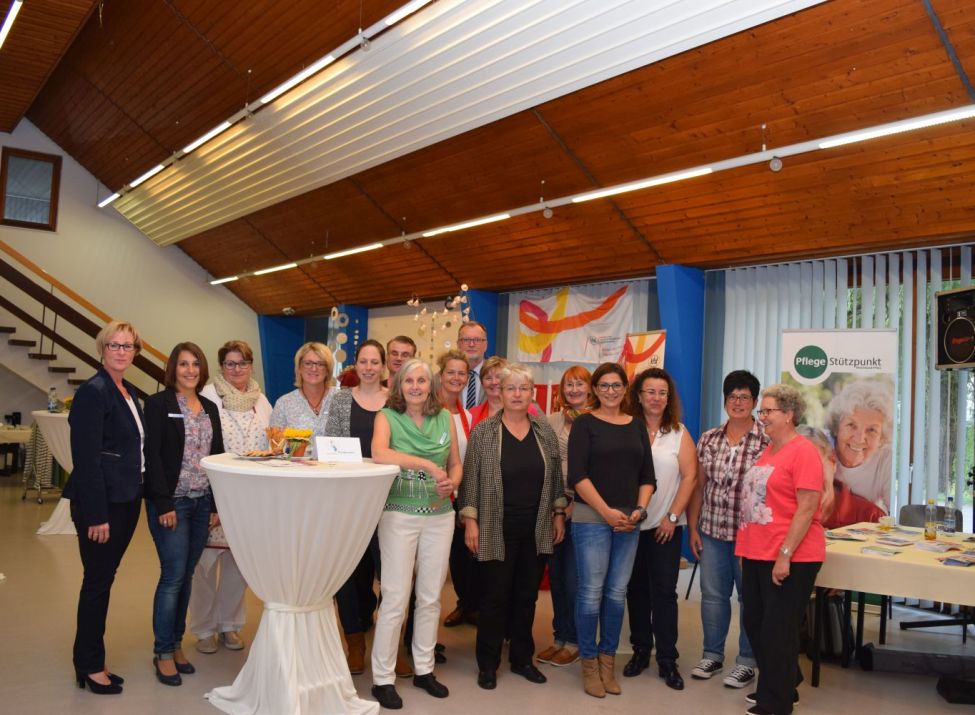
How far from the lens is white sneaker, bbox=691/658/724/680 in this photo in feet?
12.8

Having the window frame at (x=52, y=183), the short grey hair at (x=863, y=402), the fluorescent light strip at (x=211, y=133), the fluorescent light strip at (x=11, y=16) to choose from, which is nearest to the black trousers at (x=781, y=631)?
the short grey hair at (x=863, y=402)

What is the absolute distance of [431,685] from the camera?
354 cm

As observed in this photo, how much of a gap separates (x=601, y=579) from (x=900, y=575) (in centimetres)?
142

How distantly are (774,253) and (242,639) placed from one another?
5.24 m

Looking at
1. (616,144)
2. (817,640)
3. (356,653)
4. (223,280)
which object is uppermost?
(616,144)

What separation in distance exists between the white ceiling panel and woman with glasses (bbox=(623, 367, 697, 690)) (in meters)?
2.52

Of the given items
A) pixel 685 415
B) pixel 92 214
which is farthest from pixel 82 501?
pixel 92 214

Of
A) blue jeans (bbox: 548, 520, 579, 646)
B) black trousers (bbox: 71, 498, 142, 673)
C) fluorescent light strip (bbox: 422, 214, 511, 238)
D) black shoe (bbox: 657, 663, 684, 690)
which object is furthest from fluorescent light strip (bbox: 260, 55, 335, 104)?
black shoe (bbox: 657, 663, 684, 690)

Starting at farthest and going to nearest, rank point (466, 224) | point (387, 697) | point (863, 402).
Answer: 1. point (466, 224)
2. point (863, 402)
3. point (387, 697)

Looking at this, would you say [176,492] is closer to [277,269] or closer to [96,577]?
[96,577]

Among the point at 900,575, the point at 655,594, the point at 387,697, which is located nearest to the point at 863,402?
the point at 900,575

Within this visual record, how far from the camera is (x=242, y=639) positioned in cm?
427

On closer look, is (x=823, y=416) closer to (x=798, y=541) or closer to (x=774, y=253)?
(x=774, y=253)

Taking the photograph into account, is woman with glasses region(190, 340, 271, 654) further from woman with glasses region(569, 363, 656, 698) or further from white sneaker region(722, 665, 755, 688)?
white sneaker region(722, 665, 755, 688)
